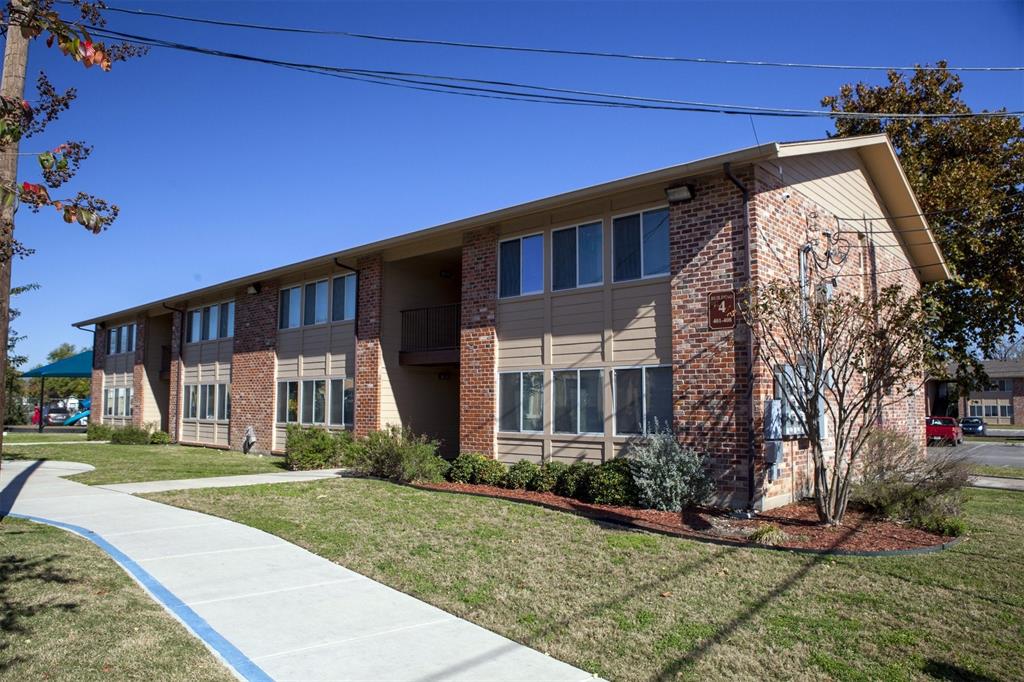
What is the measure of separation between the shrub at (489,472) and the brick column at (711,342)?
12.3 feet

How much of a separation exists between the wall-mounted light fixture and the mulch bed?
5.07 metres

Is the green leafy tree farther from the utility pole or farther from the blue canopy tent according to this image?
the blue canopy tent

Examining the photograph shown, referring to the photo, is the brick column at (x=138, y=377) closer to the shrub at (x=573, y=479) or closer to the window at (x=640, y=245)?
the shrub at (x=573, y=479)

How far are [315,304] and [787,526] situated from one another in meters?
15.2

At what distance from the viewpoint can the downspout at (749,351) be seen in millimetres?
11086

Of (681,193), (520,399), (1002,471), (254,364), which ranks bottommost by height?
(1002,471)

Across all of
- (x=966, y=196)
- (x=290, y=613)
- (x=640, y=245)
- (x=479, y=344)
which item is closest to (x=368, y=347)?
(x=479, y=344)

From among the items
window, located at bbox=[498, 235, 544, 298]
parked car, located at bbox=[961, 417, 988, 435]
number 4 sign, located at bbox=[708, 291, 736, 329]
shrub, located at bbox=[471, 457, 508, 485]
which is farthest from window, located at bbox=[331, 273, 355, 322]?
parked car, located at bbox=[961, 417, 988, 435]

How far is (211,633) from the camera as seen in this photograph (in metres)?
5.67

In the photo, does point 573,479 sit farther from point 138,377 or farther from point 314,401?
point 138,377

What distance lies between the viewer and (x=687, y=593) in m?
6.92

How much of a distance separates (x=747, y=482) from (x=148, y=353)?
1090 inches

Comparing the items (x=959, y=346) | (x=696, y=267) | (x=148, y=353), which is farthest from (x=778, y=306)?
(x=148, y=353)

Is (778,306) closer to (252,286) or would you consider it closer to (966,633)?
(966,633)
